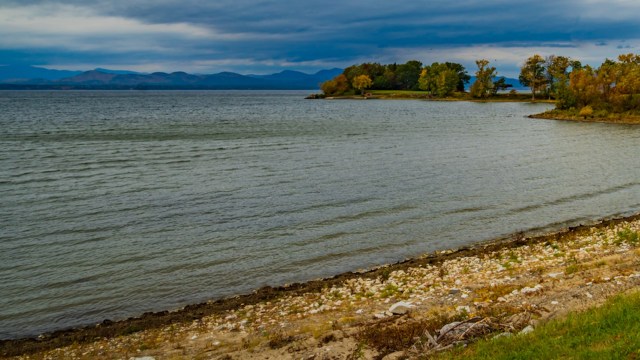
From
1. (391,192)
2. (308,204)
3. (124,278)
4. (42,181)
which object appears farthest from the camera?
(42,181)

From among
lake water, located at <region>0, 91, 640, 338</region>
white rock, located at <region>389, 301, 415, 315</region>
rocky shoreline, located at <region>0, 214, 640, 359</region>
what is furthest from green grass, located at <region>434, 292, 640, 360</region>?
lake water, located at <region>0, 91, 640, 338</region>

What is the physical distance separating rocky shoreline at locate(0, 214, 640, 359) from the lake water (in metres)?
2.14

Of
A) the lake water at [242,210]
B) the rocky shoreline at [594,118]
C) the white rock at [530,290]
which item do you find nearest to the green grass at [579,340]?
the white rock at [530,290]

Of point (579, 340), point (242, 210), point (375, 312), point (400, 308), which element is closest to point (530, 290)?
point (400, 308)

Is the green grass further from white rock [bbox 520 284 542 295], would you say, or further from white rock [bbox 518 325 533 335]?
white rock [bbox 520 284 542 295]

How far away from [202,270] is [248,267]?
2.19 metres

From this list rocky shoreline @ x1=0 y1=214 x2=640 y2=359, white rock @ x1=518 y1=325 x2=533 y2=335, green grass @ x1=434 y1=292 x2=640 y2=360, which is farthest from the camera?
rocky shoreline @ x1=0 y1=214 x2=640 y2=359

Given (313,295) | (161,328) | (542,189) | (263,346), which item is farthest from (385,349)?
(542,189)

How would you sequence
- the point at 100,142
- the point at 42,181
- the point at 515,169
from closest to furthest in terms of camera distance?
the point at 42,181 < the point at 515,169 < the point at 100,142

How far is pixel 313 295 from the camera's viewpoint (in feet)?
67.8

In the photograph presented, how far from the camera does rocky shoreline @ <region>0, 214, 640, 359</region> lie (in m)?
14.7

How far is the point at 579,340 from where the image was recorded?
11609 mm

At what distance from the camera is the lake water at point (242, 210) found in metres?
23.0

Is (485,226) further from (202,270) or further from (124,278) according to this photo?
(124,278)
